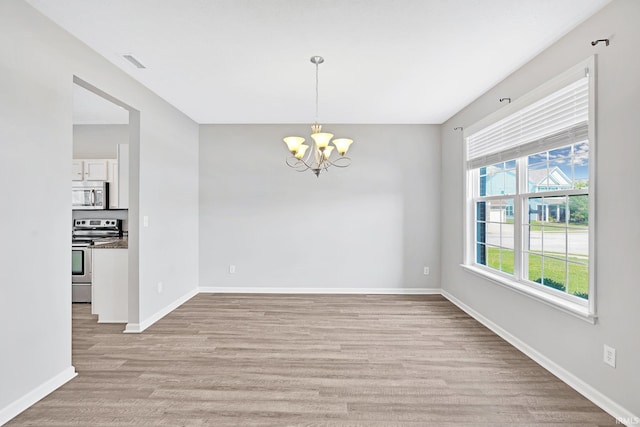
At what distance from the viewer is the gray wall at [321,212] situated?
17.3ft

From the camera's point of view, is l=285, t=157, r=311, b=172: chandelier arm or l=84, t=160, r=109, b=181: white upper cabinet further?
l=285, t=157, r=311, b=172: chandelier arm

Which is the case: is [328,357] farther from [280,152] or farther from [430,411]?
[280,152]

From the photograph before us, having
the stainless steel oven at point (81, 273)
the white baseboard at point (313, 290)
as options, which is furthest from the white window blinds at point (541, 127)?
the stainless steel oven at point (81, 273)

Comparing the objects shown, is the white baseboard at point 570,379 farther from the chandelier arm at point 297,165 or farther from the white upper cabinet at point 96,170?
the white upper cabinet at point 96,170

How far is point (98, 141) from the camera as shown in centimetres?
545

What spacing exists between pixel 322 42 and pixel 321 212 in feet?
9.63


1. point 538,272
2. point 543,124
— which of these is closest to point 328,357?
point 538,272

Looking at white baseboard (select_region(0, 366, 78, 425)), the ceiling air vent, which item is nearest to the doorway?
the ceiling air vent

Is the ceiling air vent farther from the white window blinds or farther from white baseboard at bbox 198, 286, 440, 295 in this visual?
the white window blinds

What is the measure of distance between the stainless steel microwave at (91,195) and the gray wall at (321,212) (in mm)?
1424

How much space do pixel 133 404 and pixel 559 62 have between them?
13.1ft

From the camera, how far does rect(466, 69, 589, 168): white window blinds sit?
248 centimetres

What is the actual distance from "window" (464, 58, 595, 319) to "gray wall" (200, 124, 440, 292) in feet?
3.97

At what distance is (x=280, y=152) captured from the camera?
17.4 ft
